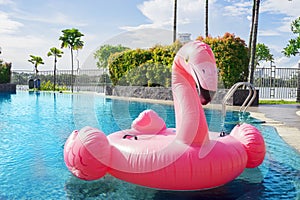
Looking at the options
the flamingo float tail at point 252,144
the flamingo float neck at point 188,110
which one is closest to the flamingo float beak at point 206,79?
the flamingo float neck at point 188,110

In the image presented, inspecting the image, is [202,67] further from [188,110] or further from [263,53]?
[263,53]

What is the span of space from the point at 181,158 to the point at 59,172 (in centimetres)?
203

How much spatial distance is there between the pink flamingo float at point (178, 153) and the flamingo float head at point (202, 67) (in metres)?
0.01

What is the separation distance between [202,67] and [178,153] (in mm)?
986

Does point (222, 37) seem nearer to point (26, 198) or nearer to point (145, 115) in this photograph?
point (145, 115)

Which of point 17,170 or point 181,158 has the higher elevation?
point 181,158

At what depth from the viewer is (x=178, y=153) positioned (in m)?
A: 3.59

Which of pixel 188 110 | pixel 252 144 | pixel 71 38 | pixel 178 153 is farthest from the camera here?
pixel 71 38

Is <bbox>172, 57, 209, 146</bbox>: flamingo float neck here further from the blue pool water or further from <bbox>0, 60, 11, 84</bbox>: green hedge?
<bbox>0, 60, 11, 84</bbox>: green hedge

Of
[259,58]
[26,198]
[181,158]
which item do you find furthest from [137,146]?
[259,58]

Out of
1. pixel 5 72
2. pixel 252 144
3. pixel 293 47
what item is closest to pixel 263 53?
pixel 293 47

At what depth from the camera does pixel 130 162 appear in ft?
12.1

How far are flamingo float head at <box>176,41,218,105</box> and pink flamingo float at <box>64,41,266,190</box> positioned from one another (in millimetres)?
11

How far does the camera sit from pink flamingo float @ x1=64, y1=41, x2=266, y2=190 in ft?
11.7
